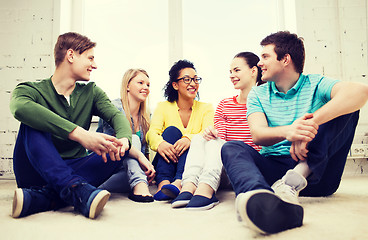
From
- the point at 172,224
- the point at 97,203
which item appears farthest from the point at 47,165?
the point at 172,224

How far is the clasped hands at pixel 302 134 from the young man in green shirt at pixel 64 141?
723 mm

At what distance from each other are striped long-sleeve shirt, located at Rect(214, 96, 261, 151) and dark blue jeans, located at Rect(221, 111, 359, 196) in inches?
17.5

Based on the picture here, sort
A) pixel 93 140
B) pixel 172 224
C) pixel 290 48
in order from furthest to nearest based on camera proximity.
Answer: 1. pixel 290 48
2. pixel 93 140
3. pixel 172 224

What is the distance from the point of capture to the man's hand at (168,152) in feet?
5.49

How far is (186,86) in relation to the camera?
209cm

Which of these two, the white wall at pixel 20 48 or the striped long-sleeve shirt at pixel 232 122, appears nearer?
the striped long-sleeve shirt at pixel 232 122

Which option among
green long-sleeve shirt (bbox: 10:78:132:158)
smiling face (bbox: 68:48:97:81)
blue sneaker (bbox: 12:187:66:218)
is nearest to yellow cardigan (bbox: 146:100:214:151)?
green long-sleeve shirt (bbox: 10:78:132:158)

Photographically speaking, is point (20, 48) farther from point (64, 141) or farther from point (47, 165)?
point (47, 165)

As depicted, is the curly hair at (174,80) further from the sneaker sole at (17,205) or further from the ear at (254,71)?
the sneaker sole at (17,205)

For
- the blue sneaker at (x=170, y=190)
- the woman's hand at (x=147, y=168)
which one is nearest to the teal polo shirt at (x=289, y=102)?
the blue sneaker at (x=170, y=190)

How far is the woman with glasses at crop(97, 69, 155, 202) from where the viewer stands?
4.96ft

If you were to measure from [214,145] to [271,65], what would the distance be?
0.49 metres

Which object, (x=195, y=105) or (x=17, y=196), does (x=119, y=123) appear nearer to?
(x=17, y=196)

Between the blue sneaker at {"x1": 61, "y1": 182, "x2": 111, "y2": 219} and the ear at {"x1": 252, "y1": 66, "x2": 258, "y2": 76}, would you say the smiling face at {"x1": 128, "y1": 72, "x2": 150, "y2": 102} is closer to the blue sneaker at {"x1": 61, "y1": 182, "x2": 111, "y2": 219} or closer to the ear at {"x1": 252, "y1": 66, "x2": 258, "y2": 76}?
the ear at {"x1": 252, "y1": 66, "x2": 258, "y2": 76}
